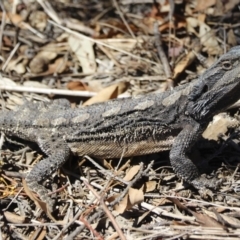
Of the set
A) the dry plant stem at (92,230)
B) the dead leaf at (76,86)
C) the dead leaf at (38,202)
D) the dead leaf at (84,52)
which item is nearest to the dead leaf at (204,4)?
the dead leaf at (84,52)

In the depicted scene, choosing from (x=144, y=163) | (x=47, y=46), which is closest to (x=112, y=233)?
(x=144, y=163)

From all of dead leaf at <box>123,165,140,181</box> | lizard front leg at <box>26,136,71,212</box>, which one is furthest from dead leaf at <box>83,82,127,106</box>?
dead leaf at <box>123,165,140,181</box>

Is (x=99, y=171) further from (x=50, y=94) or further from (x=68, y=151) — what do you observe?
(x=50, y=94)

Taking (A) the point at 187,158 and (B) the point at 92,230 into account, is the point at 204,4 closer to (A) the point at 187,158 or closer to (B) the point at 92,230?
(A) the point at 187,158

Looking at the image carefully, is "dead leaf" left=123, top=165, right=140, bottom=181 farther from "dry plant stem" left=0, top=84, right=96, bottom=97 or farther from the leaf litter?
"dry plant stem" left=0, top=84, right=96, bottom=97

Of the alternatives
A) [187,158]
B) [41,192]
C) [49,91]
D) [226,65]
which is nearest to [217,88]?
[226,65]

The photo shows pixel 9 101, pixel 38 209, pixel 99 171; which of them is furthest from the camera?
pixel 9 101

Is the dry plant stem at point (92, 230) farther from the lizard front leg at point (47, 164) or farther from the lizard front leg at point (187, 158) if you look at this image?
the lizard front leg at point (187, 158)
